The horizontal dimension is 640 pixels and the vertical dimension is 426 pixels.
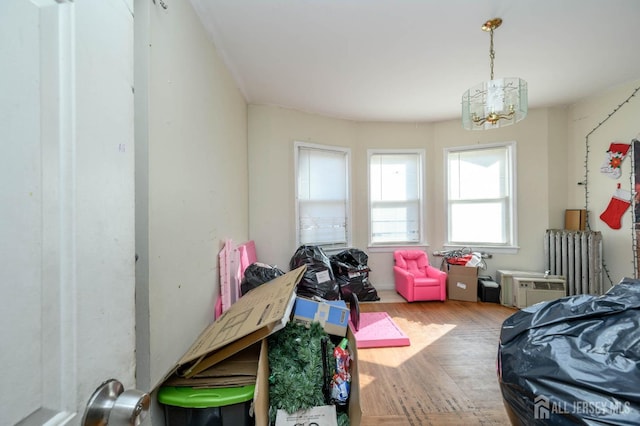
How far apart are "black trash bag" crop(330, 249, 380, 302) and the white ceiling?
2132 millimetres

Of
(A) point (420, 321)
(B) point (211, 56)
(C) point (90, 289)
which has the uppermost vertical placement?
(B) point (211, 56)

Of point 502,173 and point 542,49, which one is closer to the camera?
point 542,49

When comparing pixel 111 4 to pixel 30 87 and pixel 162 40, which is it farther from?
pixel 162 40

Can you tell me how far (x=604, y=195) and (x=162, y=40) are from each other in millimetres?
4937

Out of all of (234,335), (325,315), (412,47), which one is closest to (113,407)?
(234,335)

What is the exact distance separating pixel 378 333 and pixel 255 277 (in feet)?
4.65

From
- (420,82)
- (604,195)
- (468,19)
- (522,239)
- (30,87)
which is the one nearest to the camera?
(30,87)

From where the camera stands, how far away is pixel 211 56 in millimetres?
1965

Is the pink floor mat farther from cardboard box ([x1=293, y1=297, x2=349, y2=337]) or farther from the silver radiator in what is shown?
the silver radiator

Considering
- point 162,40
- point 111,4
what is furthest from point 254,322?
point 162,40

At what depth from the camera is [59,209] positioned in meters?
0.39

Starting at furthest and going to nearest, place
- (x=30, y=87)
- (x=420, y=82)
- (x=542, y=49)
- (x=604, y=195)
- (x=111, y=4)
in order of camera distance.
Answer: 1. (x=604, y=195)
2. (x=420, y=82)
3. (x=542, y=49)
4. (x=111, y=4)
5. (x=30, y=87)

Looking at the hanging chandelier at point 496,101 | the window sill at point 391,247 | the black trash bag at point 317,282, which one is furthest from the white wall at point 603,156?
the black trash bag at point 317,282

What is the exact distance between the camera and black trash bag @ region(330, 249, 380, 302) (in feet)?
11.2
